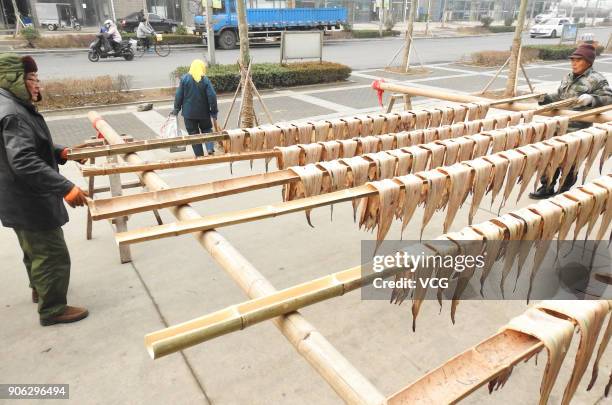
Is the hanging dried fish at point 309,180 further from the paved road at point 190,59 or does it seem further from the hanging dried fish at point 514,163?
the paved road at point 190,59

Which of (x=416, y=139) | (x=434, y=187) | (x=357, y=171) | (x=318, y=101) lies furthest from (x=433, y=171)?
(x=318, y=101)

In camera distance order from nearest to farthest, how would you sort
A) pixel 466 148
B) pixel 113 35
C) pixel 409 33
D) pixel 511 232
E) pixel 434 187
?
1. pixel 511 232
2. pixel 434 187
3. pixel 466 148
4. pixel 409 33
5. pixel 113 35

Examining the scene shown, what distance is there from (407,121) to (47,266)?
2758 mm

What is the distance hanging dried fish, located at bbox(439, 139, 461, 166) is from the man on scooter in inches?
639

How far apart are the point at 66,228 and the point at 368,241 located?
2.96 metres

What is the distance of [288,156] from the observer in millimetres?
2486

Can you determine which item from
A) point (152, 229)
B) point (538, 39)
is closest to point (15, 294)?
point (152, 229)

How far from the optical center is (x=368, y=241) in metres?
4.09

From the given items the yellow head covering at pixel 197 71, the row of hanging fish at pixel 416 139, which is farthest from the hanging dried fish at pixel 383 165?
the yellow head covering at pixel 197 71

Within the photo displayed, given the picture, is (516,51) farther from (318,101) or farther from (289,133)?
(289,133)

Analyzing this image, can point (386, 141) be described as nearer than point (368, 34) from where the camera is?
Yes

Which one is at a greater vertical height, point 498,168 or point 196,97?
point 498,168

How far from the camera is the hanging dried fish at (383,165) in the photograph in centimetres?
224

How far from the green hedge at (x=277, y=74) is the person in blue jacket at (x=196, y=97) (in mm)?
5339
